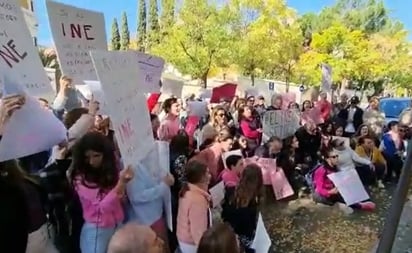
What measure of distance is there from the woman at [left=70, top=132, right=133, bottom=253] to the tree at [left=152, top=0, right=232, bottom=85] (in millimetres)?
28576

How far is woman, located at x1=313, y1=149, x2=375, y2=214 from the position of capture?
8.11 metres

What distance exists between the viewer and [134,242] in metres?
2.09

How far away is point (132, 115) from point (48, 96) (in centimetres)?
60

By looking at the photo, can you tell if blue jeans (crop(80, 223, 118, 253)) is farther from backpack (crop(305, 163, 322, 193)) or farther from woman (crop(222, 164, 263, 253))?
backpack (crop(305, 163, 322, 193))

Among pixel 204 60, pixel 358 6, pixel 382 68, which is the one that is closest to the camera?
pixel 204 60

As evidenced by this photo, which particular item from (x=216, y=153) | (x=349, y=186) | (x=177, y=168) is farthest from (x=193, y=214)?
(x=349, y=186)

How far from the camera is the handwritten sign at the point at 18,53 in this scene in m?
2.98

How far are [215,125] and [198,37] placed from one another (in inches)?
974

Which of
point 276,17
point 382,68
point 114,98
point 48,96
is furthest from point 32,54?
point 382,68

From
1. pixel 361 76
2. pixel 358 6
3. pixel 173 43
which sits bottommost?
pixel 361 76

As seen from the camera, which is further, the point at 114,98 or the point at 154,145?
the point at 154,145

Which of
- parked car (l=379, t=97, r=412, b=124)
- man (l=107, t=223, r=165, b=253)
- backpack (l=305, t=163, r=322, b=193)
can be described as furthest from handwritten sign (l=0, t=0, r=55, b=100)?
parked car (l=379, t=97, r=412, b=124)

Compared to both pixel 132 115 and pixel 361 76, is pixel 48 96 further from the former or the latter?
pixel 361 76

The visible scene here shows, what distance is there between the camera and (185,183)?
4312 mm
